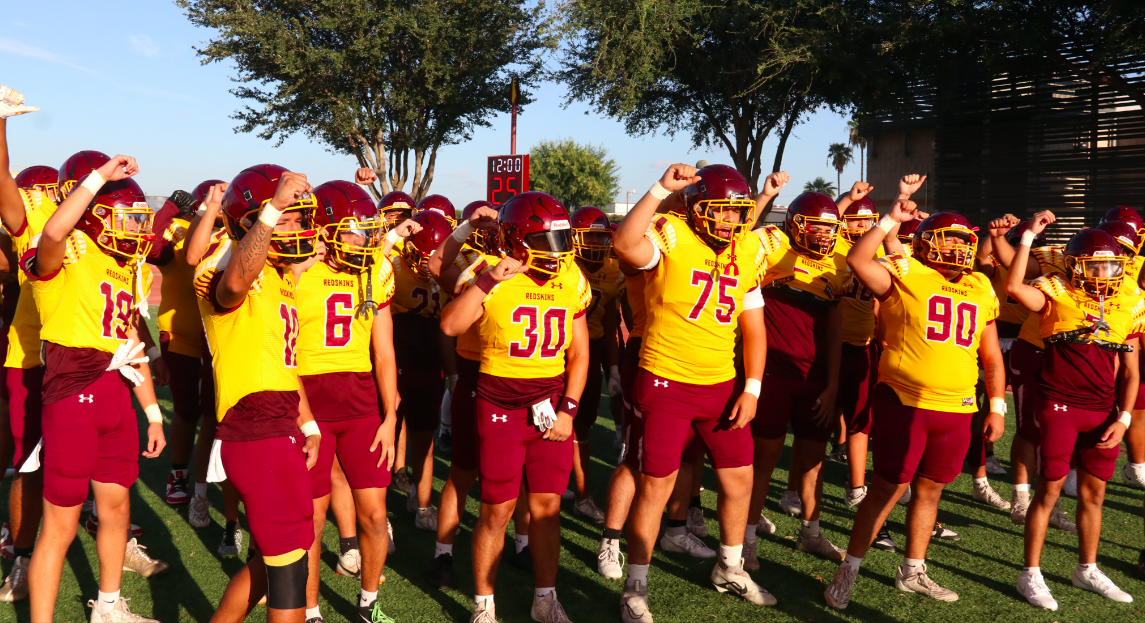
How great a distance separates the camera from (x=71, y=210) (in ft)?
11.7

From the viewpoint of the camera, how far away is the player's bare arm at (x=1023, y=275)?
5.16 m

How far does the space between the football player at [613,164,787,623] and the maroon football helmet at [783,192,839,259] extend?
993mm

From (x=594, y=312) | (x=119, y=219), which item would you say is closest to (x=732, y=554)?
(x=594, y=312)

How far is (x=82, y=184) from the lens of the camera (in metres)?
3.61

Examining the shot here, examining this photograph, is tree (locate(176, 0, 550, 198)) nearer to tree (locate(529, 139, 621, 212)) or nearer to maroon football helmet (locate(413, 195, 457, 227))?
maroon football helmet (locate(413, 195, 457, 227))

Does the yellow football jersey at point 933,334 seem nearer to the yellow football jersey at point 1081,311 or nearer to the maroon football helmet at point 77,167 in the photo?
the yellow football jersey at point 1081,311

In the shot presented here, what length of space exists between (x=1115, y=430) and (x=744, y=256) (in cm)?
263

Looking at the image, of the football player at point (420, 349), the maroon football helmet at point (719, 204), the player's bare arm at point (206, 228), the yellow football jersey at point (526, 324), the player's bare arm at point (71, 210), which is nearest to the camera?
the player's bare arm at point (71, 210)

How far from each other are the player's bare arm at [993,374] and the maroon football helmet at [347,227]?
12.1 ft

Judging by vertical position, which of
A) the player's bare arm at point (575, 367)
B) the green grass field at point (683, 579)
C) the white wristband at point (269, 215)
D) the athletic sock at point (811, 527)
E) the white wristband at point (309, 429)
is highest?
the white wristband at point (269, 215)

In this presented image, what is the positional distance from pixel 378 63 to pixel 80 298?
2152 centimetres

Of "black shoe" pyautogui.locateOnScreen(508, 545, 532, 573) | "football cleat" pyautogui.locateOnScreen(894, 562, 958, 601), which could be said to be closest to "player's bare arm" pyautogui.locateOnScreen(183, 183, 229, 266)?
"black shoe" pyautogui.locateOnScreen(508, 545, 532, 573)

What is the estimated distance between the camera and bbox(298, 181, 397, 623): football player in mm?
4355

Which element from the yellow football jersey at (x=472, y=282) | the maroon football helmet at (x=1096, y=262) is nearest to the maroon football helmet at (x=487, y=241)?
the yellow football jersey at (x=472, y=282)
